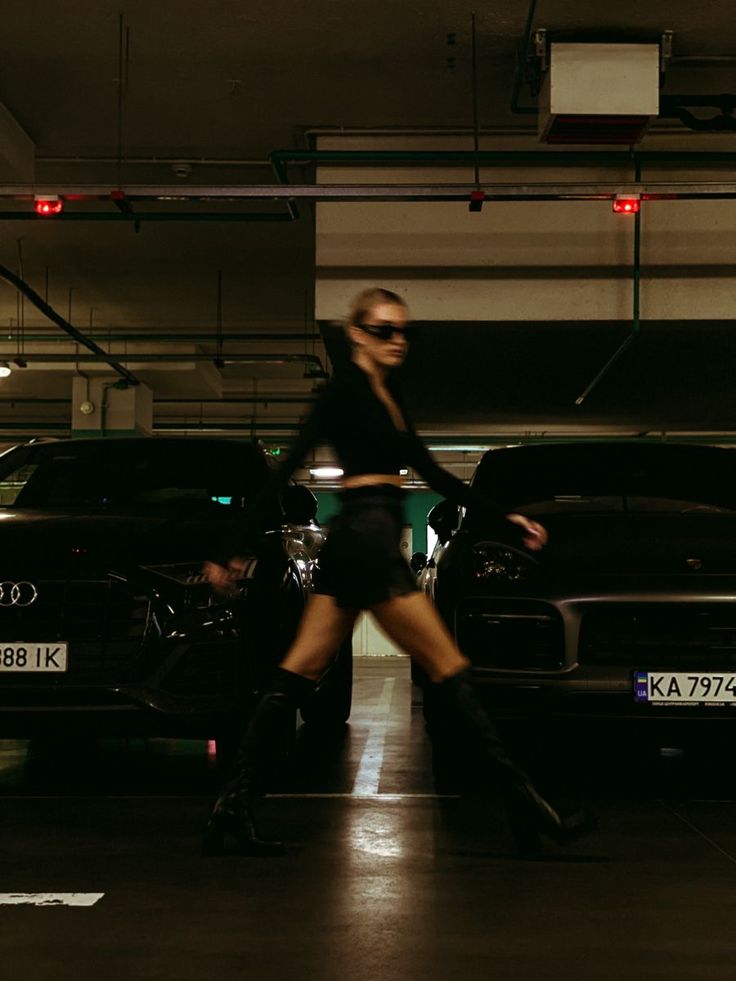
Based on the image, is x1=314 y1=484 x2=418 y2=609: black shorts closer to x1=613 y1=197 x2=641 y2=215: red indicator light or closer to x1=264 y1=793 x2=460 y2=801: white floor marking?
x1=264 y1=793 x2=460 y2=801: white floor marking

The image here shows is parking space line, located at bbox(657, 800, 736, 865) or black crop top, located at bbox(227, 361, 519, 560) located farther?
parking space line, located at bbox(657, 800, 736, 865)

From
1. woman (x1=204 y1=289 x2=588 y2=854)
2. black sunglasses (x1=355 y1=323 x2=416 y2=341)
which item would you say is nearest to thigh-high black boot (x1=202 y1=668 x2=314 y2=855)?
woman (x1=204 y1=289 x2=588 y2=854)

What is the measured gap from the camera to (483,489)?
19.7ft

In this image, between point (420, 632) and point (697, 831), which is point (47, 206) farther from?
point (697, 831)

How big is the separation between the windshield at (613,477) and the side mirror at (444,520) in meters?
0.25

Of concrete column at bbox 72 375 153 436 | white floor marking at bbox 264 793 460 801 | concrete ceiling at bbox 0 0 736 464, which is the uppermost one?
concrete ceiling at bbox 0 0 736 464

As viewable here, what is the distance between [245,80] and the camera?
971cm

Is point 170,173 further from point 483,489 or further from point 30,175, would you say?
point 483,489

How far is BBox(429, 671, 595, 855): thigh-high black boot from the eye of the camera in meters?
3.79

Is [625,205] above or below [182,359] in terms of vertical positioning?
below

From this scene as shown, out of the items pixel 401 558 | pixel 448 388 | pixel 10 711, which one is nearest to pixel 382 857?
pixel 401 558

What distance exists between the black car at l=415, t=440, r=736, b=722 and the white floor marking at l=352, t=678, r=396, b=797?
858mm

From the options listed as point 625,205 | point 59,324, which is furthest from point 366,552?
point 59,324

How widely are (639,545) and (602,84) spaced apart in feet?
15.2
